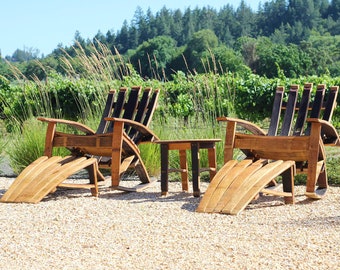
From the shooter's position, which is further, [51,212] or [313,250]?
[51,212]

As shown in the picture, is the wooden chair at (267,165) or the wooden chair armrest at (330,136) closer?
the wooden chair at (267,165)

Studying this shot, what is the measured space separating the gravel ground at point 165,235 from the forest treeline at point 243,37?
60526 millimetres

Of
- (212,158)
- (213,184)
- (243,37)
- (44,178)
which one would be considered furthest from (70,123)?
(243,37)

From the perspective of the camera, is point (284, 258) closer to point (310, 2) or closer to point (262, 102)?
point (262, 102)

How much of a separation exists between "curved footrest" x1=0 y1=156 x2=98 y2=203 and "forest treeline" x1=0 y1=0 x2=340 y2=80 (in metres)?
59.7

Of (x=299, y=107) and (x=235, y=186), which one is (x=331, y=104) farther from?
(x=235, y=186)

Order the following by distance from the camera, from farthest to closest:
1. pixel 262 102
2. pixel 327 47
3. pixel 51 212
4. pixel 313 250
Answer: pixel 327 47 → pixel 262 102 → pixel 51 212 → pixel 313 250

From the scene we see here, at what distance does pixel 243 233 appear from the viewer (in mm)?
3852

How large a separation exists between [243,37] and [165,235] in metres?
84.3

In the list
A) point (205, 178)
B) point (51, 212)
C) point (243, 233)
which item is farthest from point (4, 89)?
point (243, 233)

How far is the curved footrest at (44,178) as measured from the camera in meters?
5.23

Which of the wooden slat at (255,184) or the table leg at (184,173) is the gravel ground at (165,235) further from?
the table leg at (184,173)

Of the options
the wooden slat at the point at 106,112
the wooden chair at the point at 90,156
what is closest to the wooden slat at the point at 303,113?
the wooden chair at the point at 90,156

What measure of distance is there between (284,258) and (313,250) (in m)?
0.25
